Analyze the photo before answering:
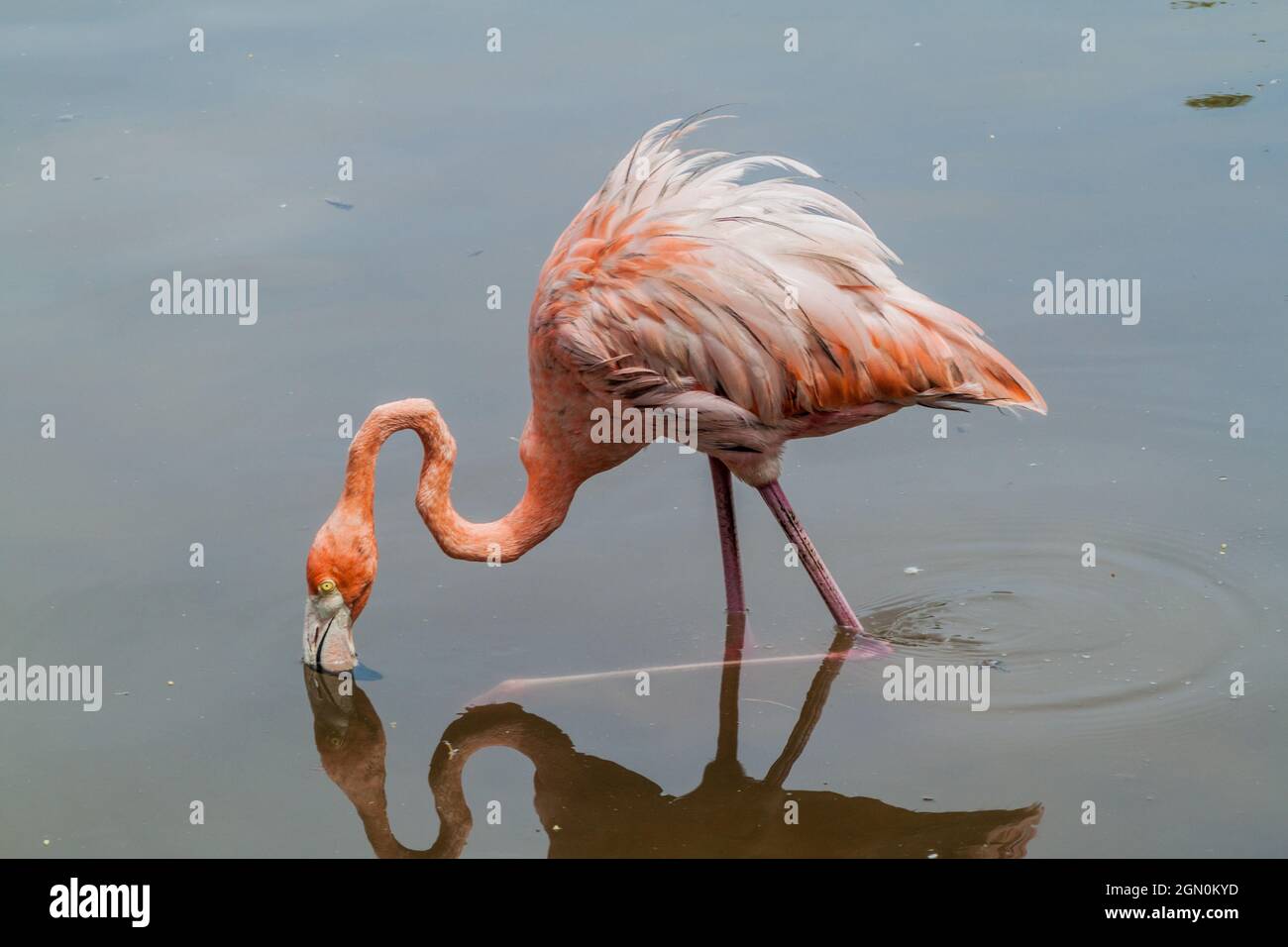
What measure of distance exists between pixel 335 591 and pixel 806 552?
192 cm

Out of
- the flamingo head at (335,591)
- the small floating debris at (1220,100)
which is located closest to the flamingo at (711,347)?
the flamingo head at (335,591)

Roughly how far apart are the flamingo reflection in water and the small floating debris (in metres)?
5.63

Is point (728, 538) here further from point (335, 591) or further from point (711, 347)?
point (335, 591)

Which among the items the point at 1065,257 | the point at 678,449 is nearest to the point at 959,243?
Answer: the point at 1065,257

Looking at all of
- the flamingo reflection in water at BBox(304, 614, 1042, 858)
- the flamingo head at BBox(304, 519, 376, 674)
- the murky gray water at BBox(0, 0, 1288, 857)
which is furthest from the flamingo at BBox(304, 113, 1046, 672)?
the murky gray water at BBox(0, 0, 1288, 857)

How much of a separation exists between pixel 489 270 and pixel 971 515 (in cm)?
328

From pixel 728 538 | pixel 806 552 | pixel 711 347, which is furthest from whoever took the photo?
→ pixel 728 538

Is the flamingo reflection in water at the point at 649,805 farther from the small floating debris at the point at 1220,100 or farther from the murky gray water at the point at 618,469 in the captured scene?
the small floating debris at the point at 1220,100

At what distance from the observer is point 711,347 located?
6.10m

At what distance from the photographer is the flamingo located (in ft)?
20.1

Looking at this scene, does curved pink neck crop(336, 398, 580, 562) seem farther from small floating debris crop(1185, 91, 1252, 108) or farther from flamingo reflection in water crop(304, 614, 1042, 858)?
small floating debris crop(1185, 91, 1252, 108)
